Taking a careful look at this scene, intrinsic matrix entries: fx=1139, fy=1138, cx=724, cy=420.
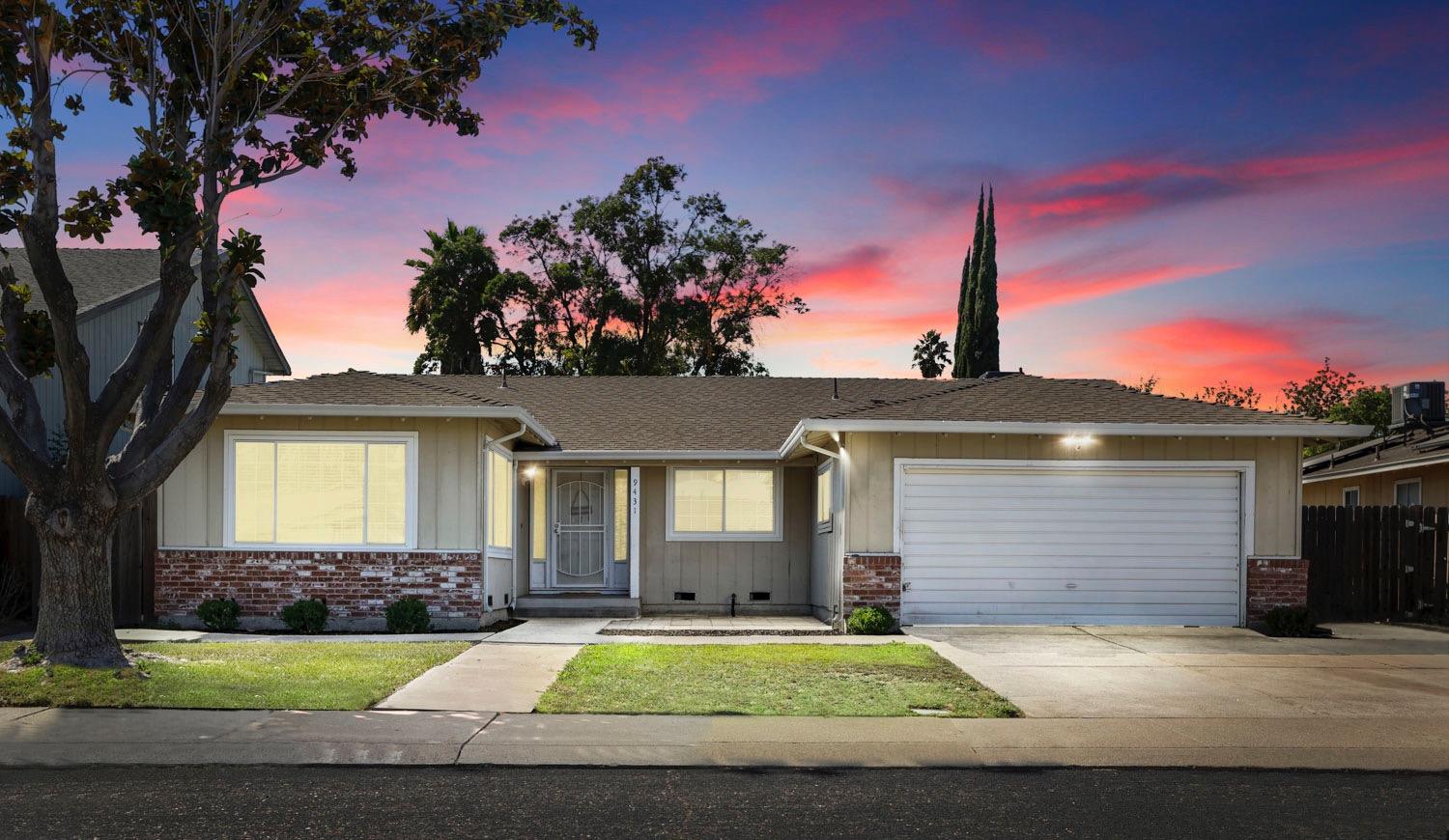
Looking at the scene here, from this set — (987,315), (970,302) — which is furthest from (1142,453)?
(970,302)

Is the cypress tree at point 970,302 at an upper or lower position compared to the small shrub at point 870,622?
upper

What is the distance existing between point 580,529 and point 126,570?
6784mm

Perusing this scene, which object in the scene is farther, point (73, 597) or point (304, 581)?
point (304, 581)

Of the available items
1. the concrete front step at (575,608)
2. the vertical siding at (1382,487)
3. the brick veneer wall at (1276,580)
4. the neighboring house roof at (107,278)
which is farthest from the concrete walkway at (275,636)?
the vertical siding at (1382,487)

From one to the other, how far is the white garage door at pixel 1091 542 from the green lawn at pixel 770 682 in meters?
2.77

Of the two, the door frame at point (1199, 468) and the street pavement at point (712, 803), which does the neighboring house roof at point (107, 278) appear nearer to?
the door frame at point (1199, 468)

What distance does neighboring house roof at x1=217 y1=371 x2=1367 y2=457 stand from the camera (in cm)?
1481

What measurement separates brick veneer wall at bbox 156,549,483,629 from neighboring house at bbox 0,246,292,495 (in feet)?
17.2

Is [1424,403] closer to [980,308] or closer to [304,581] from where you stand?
[980,308]

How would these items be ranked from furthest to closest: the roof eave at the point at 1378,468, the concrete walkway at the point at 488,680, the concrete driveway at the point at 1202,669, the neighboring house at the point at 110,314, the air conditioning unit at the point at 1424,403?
the air conditioning unit at the point at 1424,403 < the neighboring house at the point at 110,314 < the roof eave at the point at 1378,468 < the concrete driveway at the point at 1202,669 < the concrete walkway at the point at 488,680

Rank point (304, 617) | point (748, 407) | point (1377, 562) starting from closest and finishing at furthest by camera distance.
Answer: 1. point (304, 617)
2. point (1377, 562)
3. point (748, 407)

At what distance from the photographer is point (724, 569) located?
18.8 meters

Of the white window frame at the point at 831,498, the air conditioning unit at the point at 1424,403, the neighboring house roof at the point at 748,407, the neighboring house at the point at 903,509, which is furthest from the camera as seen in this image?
the air conditioning unit at the point at 1424,403

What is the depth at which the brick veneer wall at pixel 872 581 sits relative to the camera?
1482 centimetres
